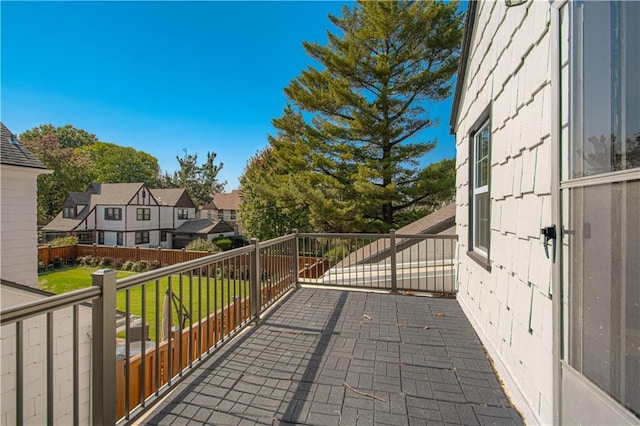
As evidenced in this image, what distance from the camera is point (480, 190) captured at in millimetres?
3566

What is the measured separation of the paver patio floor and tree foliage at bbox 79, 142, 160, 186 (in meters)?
42.9

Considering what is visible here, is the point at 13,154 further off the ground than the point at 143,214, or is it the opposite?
the point at 13,154

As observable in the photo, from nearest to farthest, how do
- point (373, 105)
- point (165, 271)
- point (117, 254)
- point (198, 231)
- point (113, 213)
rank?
point (165, 271), point (373, 105), point (117, 254), point (113, 213), point (198, 231)

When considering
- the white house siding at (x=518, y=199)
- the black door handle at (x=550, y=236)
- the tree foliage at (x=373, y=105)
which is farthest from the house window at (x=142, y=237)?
the black door handle at (x=550, y=236)

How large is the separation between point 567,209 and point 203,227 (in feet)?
91.3

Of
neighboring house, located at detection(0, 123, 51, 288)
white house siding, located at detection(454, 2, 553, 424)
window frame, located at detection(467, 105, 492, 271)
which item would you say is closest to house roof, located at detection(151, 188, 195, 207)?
neighboring house, located at detection(0, 123, 51, 288)

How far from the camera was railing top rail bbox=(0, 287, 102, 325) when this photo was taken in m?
1.21

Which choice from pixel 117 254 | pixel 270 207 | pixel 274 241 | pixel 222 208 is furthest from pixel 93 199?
pixel 274 241

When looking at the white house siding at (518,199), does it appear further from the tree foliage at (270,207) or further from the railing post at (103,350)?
the tree foliage at (270,207)

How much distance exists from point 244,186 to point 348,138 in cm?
894

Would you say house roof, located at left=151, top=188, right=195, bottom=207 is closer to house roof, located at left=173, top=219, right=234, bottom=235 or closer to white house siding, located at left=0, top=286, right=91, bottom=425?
house roof, located at left=173, top=219, right=234, bottom=235

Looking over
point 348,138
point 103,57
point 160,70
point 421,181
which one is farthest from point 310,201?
point 103,57

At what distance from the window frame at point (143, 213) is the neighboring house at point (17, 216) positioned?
19227 millimetres

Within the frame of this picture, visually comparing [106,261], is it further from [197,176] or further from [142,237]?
[197,176]
